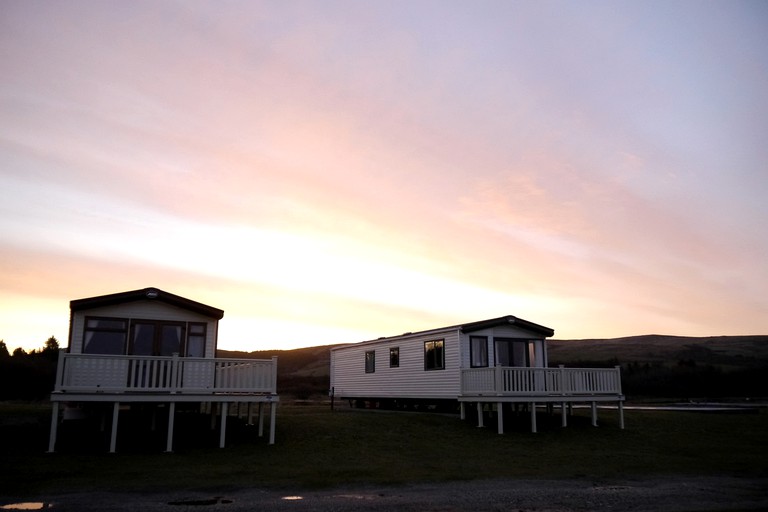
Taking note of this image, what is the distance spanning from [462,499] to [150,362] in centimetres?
1105

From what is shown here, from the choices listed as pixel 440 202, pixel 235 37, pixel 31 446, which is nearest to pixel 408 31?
pixel 235 37

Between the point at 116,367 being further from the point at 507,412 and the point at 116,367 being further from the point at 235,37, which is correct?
the point at 507,412

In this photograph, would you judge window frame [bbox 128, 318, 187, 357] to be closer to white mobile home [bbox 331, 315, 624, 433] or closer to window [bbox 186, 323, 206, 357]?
window [bbox 186, 323, 206, 357]

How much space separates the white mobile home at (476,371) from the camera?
2450 cm

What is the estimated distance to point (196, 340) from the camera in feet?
73.2

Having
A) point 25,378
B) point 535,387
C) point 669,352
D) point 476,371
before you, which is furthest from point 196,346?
point 669,352

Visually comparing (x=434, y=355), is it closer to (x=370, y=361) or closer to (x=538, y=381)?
(x=538, y=381)

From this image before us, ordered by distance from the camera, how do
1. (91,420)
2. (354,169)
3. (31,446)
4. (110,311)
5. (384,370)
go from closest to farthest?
(31,446) < (110,311) < (91,420) < (354,169) < (384,370)

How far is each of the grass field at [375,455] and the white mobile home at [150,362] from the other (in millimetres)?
1216

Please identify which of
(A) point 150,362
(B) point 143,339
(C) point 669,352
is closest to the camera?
(A) point 150,362

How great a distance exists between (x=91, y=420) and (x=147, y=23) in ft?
43.9

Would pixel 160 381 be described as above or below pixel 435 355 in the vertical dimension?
below

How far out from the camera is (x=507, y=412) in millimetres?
28406

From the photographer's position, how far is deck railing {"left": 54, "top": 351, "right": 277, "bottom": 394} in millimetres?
17922
